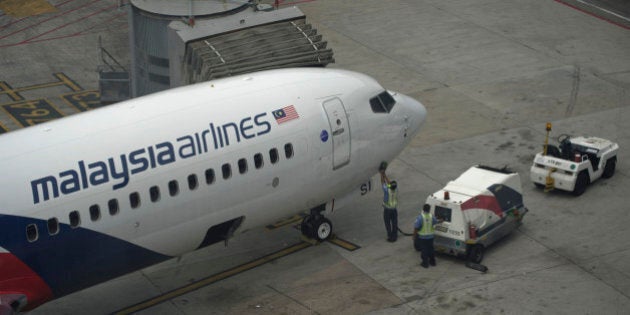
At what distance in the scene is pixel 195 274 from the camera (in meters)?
26.5

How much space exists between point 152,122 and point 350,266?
6.61 m

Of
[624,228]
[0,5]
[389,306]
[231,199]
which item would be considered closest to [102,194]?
[231,199]

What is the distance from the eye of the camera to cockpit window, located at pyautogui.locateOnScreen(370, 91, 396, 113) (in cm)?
2694

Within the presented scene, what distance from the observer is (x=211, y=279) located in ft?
86.0

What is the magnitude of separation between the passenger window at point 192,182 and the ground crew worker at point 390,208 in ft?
19.1

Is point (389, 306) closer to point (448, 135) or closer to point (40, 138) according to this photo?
point (40, 138)

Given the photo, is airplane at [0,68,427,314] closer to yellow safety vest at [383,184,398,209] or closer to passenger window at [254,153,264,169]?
passenger window at [254,153,264,169]

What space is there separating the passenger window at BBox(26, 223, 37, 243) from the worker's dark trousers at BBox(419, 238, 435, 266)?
9.40 m

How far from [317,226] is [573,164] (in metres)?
7.65

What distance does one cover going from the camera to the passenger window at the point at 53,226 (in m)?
21.6

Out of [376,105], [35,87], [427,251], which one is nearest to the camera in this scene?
[427,251]

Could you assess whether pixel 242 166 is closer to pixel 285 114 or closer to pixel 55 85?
pixel 285 114

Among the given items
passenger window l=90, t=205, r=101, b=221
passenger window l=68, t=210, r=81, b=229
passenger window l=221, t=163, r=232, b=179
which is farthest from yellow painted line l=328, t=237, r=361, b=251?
passenger window l=68, t=210, r=81, b=229

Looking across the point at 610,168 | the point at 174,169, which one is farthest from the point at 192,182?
the point at 610,168
